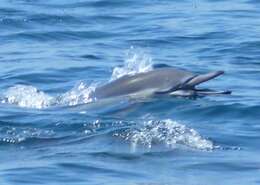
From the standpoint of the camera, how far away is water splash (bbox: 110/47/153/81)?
56.4ft

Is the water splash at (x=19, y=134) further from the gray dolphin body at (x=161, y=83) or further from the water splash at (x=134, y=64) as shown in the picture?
the water splash at (x=134, y=64)

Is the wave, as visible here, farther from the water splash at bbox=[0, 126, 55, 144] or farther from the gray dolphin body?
the water splash at bbox=[0, 126, 55, 144]

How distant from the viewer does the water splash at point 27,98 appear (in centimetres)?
1567

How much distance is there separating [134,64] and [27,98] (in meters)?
2.53

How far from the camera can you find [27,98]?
16.0 meters

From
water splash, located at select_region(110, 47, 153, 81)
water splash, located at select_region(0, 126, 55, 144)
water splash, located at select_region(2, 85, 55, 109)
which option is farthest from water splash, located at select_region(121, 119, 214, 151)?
water splash, located at select_region(110, 47, 153, 81)

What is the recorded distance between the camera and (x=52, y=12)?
2456 centimetres

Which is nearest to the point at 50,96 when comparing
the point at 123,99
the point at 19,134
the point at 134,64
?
the point at 123,99

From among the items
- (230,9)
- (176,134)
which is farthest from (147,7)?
(176,134)

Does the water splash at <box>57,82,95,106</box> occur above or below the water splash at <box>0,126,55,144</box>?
below

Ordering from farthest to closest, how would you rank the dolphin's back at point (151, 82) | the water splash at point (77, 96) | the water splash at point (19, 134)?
the water splash at point (77, 96)
the dolphin's back at point (151, 82)
the water splash at point (19, 134)

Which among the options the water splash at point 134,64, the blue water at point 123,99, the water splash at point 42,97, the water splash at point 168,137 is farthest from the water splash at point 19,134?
the water splash at point 134,64

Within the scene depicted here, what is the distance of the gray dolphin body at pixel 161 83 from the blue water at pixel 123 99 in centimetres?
12

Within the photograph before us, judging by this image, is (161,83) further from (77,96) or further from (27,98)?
(27,98)
